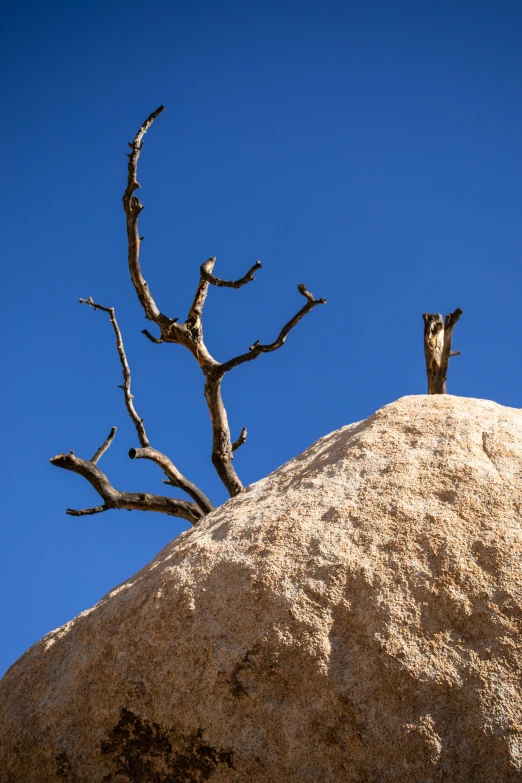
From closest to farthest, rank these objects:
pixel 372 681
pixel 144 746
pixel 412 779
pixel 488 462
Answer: pixel 412 779, pixel 372 681, pixel 144 746, pixel 488 462

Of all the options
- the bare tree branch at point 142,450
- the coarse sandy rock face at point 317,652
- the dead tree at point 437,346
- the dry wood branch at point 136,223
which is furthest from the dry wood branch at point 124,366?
the coarse sandy rock face at point 317,652

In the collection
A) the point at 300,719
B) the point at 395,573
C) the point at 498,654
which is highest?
the point at 395,573

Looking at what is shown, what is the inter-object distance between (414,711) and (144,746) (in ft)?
2.77

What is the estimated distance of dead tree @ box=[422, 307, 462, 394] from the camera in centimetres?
570

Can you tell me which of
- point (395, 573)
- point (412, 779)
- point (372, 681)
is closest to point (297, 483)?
point (395, 573)

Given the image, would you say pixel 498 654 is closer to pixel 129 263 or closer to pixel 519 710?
pixel 519 710

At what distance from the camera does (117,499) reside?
658 cm

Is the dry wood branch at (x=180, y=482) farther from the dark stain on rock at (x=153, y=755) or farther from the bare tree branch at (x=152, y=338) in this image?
the dark stain on rock at (x=153, y=755)

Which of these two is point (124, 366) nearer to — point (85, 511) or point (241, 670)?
point (85, 511)

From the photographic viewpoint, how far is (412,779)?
1.83 metres

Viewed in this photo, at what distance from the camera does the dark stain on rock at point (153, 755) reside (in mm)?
2029

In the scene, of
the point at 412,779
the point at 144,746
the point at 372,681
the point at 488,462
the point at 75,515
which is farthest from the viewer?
the point at 75,515

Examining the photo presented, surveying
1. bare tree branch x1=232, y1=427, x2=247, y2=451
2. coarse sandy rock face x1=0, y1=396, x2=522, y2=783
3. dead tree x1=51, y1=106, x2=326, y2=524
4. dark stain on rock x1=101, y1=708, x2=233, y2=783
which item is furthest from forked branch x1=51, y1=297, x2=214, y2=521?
dark stain on rock x1=101, y1=708, x2=233, y2=783

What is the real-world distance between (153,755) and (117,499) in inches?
182
